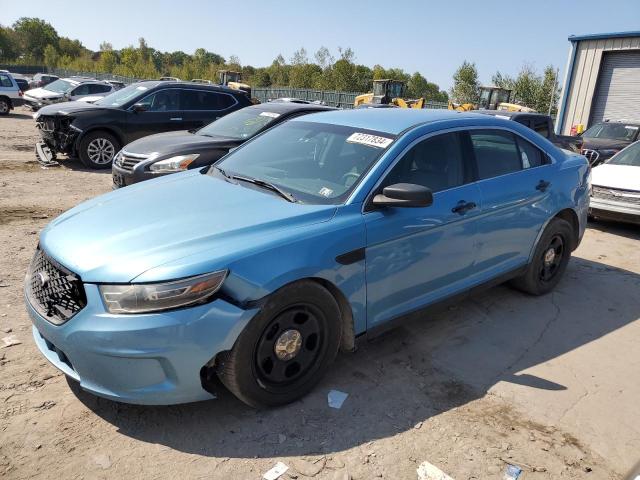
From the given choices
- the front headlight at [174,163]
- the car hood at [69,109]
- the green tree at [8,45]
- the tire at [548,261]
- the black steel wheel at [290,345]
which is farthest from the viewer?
the green tree at [8,45]

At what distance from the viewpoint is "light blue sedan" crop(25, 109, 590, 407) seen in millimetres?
2588

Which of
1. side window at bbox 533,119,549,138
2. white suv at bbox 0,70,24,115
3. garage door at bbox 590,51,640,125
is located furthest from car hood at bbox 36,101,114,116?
garage door at bbox 590,51,640,125

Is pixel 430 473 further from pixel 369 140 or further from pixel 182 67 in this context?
pixel 182 67

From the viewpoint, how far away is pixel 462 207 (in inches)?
149

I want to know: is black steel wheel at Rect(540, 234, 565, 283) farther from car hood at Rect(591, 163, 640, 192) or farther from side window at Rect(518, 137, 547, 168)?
car hood at Rect(591, 163, 640, 192)

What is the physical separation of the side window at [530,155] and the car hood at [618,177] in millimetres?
3683

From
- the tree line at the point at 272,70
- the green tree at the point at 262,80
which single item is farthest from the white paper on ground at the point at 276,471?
the green tree at the point at 262,80

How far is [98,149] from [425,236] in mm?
8865

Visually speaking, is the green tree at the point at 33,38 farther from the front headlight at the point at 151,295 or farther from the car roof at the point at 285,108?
the front headlight at the point at 151,295

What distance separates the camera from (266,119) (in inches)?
303

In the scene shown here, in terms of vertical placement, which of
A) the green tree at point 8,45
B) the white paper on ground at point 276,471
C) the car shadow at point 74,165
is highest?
the green tree at point 8,45

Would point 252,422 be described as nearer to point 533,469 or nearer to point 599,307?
point 533,469

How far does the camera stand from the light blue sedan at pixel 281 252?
2.59m

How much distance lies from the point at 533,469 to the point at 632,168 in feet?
22.8
